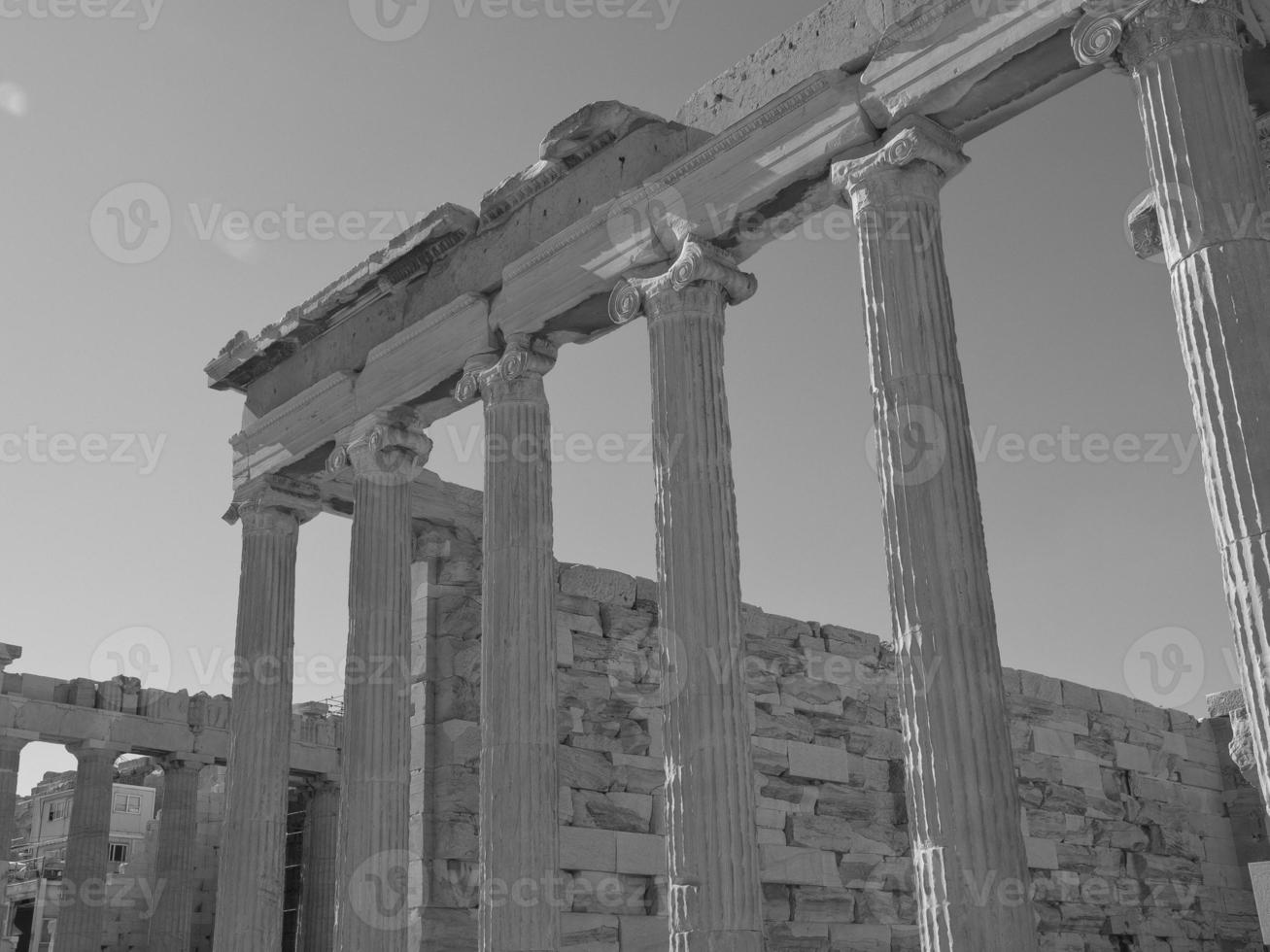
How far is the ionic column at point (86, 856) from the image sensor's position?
103 ft

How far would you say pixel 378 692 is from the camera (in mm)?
18562

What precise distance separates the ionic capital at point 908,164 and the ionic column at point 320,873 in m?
21.7

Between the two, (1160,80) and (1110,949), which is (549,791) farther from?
(1110,949)

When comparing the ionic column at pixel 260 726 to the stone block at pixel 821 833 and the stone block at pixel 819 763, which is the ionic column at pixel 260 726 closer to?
the stone block at pixel 821 833

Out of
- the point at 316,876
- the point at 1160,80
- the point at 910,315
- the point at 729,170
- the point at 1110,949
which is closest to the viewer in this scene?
the point at 1160,80

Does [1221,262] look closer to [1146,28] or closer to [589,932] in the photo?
[1146,28]

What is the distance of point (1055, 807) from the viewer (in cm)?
2530

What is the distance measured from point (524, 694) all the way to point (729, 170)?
6581 mm

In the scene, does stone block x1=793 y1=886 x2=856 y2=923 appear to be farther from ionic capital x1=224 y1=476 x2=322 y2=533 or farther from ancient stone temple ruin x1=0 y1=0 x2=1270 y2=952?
ionic capital x1=224 y1=476 x2=322 y2=533

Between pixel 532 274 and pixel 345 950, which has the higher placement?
pixel 532 274

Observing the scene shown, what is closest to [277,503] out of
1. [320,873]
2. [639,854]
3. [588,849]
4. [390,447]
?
[390,447]

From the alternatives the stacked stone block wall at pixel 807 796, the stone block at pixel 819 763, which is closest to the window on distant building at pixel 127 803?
the stacked stone block wall at pixel 807 796

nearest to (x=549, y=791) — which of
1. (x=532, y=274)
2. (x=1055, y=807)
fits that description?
(x=532, y=274)

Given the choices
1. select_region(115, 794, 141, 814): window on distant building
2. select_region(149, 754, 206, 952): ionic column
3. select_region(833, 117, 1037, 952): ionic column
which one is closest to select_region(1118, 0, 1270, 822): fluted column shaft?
select_region(833, 117, 1037, 952): ionic column
